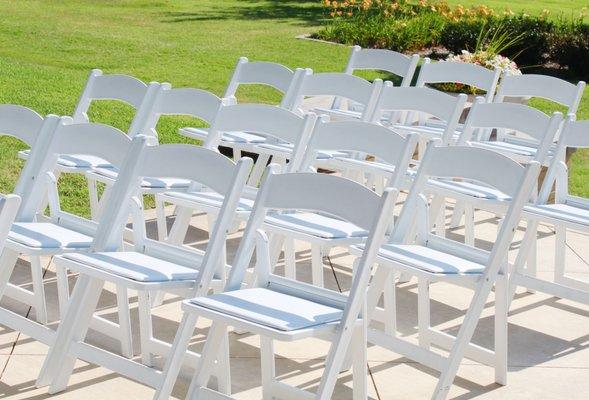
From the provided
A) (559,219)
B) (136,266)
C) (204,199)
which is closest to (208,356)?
(136,266)

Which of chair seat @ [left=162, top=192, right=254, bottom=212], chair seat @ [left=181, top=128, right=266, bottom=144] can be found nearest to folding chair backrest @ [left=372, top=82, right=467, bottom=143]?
chair seat @ [left=181, top=128, right=266, bottom=144]

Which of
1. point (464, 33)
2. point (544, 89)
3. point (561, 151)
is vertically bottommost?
point (561, 151)

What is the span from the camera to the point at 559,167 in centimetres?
698

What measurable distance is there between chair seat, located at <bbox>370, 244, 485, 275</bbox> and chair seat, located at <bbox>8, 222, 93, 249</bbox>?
125 cm

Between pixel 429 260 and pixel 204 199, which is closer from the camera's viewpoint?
pixel 429 260

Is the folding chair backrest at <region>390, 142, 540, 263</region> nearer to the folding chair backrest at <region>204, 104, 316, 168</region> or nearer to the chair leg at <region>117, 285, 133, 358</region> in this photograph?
the folding chair backrest at <region>204, 104, 316, 168</region>

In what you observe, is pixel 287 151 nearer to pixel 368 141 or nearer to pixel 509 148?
pixel 509 148

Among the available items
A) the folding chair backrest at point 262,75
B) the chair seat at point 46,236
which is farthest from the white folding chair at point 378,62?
the chair seat at point 46,236

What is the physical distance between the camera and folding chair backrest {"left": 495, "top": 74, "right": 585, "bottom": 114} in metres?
8.08

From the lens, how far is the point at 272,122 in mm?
6441

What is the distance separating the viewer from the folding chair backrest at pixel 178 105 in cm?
702

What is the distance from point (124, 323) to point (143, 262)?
1.91 ft

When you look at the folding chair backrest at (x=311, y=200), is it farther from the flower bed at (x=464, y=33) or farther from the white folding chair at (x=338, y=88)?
the flower bed at (x=464, y=33)

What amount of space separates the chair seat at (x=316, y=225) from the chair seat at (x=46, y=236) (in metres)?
0.96
